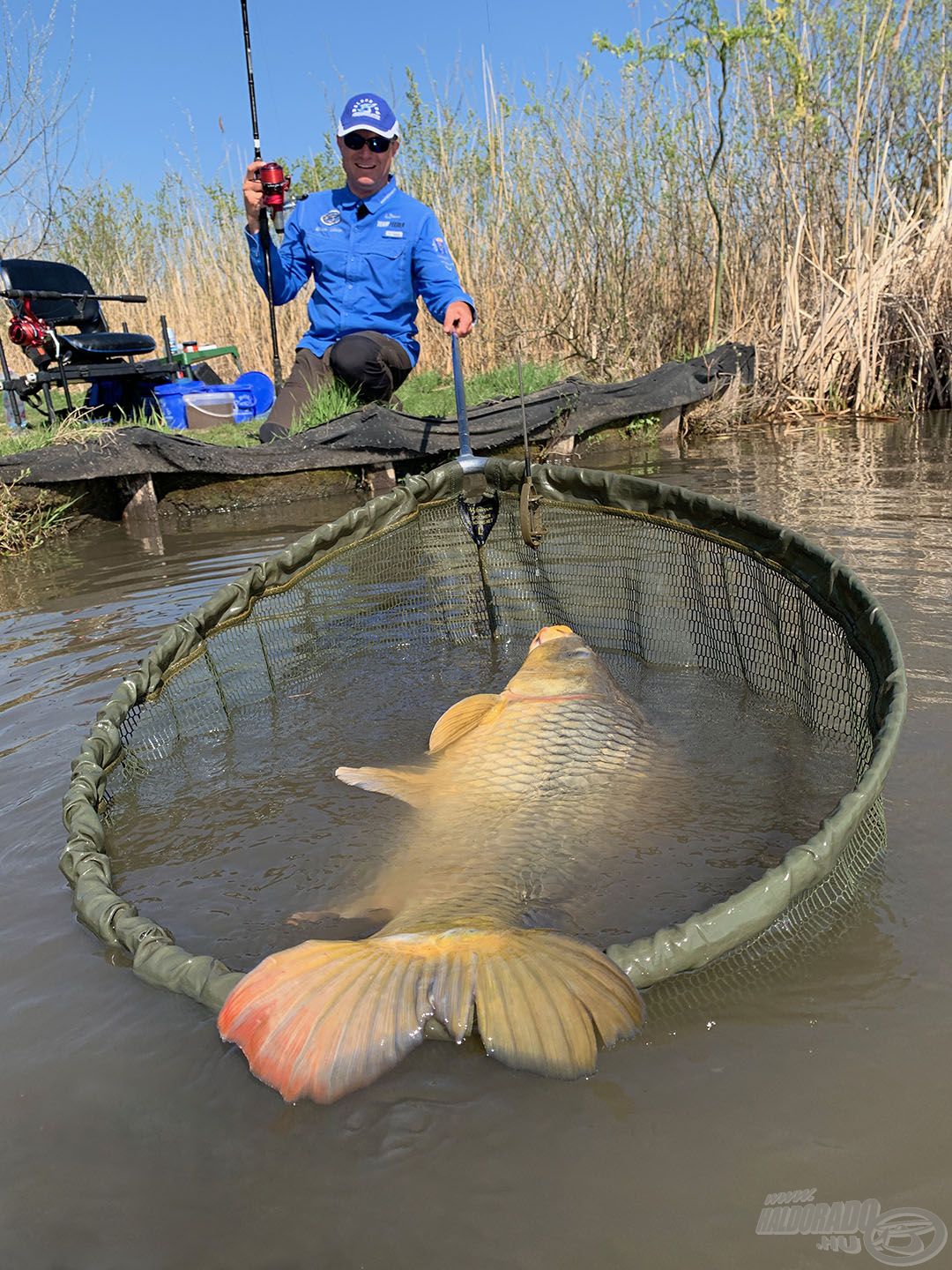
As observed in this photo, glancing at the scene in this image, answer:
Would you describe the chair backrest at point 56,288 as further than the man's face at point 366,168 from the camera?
Yes

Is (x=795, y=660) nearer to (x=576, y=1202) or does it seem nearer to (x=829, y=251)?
(x=576, y=1202)

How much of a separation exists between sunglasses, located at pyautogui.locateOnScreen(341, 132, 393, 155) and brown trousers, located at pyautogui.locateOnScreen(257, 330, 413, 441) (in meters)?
1.04

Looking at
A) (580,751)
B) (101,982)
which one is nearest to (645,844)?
(580,751)

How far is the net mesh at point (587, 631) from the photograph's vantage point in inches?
56.8

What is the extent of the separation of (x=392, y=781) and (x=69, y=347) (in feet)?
18.4

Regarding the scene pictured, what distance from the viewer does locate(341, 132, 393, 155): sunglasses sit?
5.43 metres

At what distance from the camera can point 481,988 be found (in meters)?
1.27

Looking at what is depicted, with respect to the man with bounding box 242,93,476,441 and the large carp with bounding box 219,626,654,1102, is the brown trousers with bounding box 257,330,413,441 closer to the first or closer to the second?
the man with bounding box 242,93,476,441

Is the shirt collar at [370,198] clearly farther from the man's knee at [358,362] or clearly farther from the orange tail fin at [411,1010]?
the orange tail fin at [411,1010]

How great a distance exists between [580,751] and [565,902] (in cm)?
44

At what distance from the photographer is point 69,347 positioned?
6.58 meters

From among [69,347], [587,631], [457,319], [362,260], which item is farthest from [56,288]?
[587,631]

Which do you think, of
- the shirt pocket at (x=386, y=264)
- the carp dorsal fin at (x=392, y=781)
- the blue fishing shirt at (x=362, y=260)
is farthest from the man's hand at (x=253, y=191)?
the carp dorsal fin at (x=392, y=781)

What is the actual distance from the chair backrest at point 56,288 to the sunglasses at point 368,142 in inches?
106
